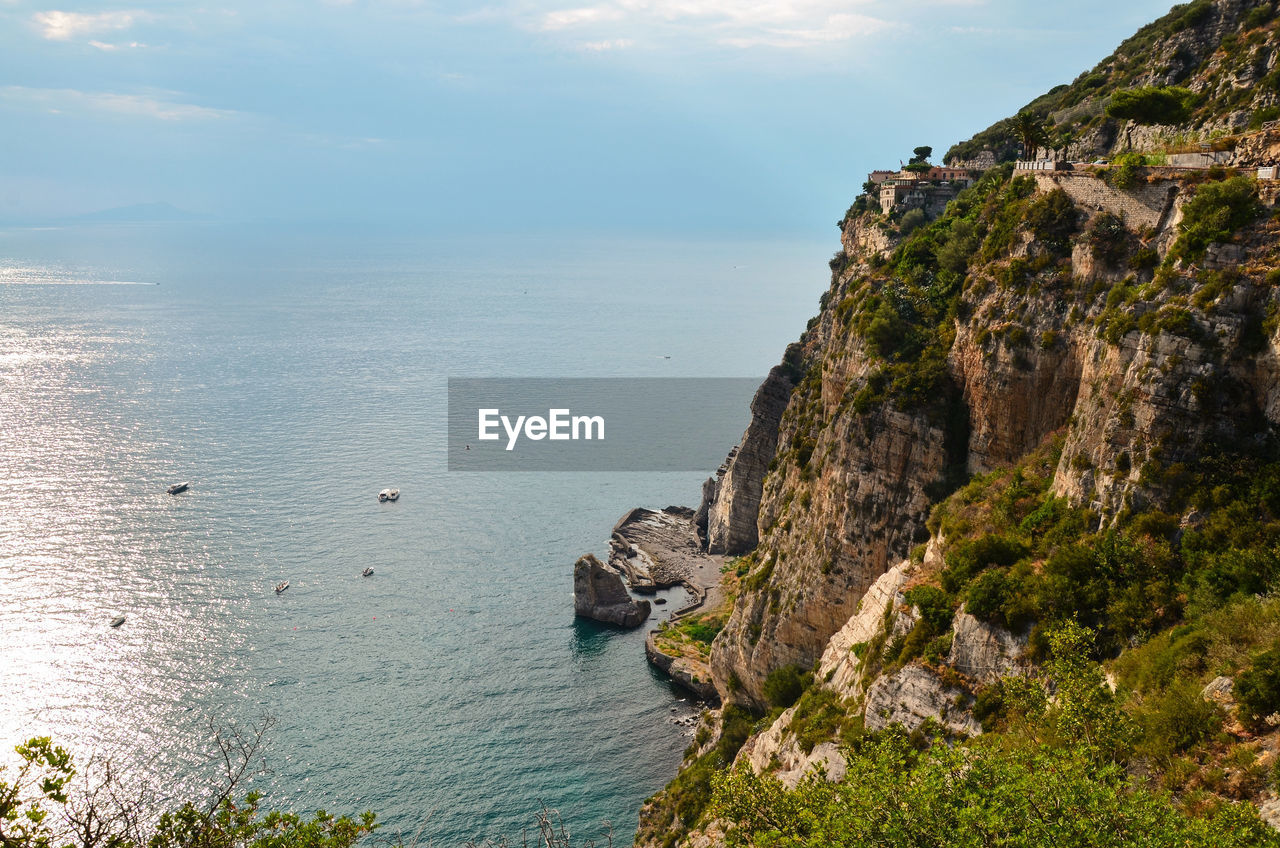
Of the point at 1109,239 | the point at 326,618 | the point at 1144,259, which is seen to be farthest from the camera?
the point at 326,618

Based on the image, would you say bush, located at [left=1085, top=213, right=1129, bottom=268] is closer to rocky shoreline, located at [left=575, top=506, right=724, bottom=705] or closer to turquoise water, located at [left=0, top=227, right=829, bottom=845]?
turquoise water, located at [left=0, top=227, right=829, bottom=845]

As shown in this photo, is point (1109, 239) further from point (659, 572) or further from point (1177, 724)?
point (659, 572)

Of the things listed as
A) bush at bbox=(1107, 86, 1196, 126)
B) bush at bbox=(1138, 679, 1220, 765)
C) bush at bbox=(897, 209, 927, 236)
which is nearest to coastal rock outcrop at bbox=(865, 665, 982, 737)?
bush at bbox=(1138, 679, 1220, 765)

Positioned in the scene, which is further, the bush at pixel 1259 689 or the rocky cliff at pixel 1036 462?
the rocky cliff at pixel 1036 462

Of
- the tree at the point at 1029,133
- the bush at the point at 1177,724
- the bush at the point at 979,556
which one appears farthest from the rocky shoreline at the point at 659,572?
the bush at the point at 1177,724

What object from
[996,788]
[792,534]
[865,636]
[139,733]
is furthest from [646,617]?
[996,788]

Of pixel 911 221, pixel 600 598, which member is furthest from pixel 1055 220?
pixel 600 598

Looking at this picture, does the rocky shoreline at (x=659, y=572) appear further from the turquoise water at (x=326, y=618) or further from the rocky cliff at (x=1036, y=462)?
the rocky cliff at (x=1036, y=462)

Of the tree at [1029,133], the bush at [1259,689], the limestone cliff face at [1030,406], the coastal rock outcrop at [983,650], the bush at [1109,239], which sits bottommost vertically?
the coastal rock outcrop at [983,650]
